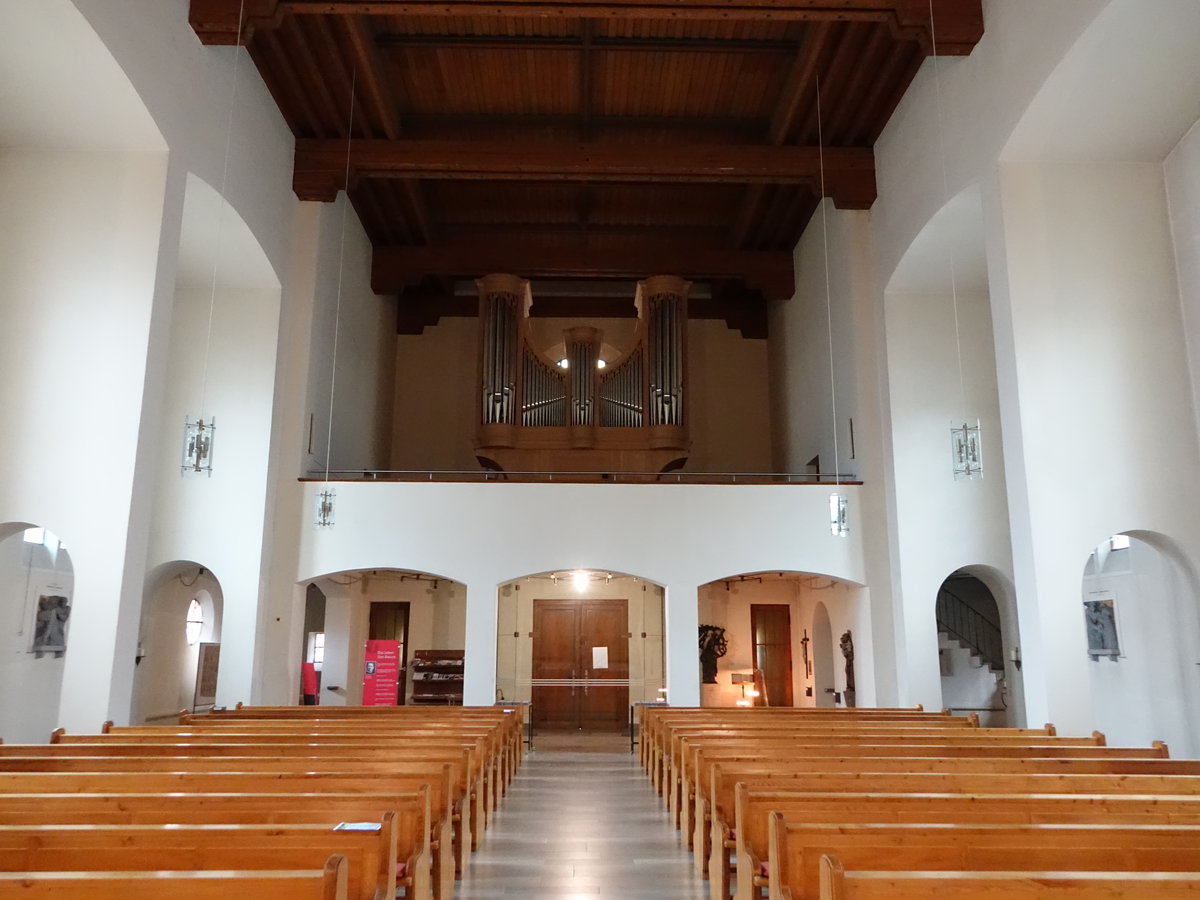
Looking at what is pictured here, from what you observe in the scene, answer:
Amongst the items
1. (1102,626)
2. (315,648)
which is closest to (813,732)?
(1102,626)

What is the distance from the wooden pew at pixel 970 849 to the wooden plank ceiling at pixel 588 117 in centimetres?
703

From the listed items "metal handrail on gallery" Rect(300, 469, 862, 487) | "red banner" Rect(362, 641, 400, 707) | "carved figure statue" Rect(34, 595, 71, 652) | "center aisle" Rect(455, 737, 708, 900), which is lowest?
"center aisle" Rect(455, 737, 708, 900)

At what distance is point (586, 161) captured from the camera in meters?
10.9

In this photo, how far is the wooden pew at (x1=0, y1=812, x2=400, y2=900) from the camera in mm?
2588

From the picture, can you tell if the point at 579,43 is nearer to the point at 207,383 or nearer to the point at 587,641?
the point at 207,383

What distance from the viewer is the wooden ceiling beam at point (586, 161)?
10.8 m

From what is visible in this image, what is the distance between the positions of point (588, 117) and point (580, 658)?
7.59 m

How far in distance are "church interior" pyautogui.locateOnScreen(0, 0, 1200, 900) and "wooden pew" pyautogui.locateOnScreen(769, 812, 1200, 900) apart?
167 centimetres

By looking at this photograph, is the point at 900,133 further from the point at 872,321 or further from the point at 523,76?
the point at 523,76

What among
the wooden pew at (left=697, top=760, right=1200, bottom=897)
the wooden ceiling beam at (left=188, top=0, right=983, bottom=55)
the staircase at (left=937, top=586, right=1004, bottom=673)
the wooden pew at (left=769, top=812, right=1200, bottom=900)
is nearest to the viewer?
the wooden pew at (left=769, top=812, right=1200, bottom=900)

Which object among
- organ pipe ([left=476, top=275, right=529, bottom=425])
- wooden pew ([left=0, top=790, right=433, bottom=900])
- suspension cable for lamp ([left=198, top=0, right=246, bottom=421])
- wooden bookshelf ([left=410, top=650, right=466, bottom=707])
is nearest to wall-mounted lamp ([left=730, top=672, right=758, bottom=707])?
wooden bookshelf ([left=410, top=650, right=466, bottom=707])

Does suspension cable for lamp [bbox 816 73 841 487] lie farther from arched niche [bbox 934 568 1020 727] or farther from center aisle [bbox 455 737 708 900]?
center aisle [bbox 455 737 708 900]

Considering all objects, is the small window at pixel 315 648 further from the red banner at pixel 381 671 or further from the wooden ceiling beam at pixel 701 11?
the wooden ceiling beam at pixel 701 11

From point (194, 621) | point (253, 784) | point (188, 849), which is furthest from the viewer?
point (194, 621)
